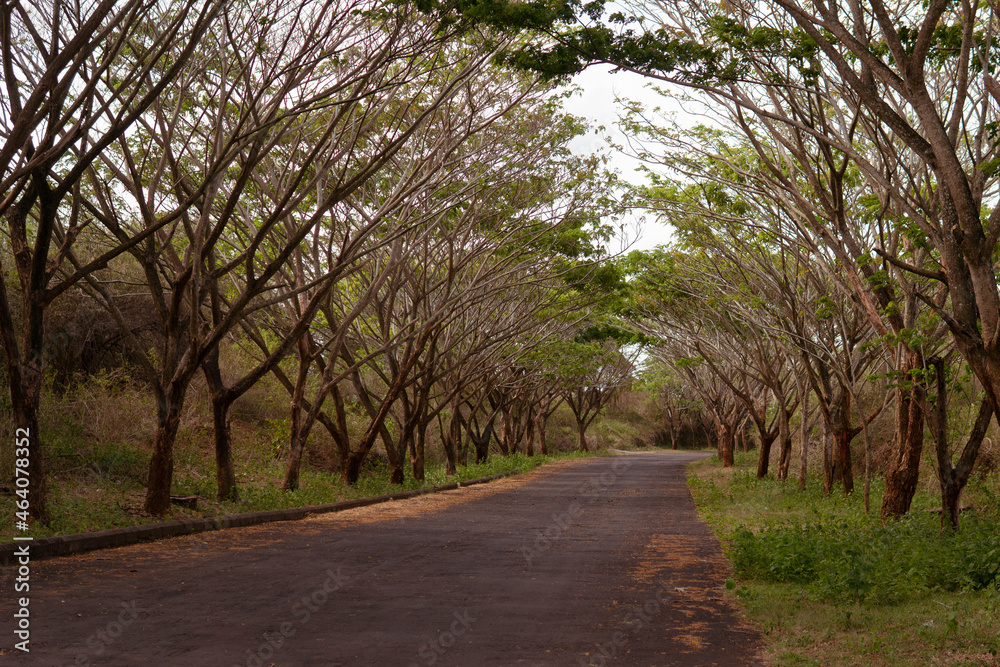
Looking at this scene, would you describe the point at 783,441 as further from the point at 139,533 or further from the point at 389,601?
the point at 389,601

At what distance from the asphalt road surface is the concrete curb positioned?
0.28m

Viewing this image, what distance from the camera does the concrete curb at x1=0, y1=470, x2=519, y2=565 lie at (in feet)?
28.9

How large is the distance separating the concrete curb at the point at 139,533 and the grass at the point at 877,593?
693 centimetres

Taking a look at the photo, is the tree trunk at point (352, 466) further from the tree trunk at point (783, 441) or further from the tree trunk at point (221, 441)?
the tree trunk at point (783, 441)

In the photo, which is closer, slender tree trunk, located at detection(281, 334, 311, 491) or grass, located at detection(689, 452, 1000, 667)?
grass, located at detection(689, 452, 1000, 667)

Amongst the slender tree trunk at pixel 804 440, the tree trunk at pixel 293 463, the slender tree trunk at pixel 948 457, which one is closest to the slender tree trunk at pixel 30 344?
the tree trunk at pixel 293 463

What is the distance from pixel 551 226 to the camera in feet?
67.9

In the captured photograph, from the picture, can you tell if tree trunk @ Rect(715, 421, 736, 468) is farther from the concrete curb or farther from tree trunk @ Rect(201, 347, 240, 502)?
tree trunk @ Rect(201, 347, 240, 502)

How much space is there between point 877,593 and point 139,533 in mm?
8295

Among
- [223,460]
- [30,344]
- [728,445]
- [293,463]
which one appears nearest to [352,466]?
[293,463]

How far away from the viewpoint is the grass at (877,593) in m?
5.66

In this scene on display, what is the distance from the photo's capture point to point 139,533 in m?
10.5

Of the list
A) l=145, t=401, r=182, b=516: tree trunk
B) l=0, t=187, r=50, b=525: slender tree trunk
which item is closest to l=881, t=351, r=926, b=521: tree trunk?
l=145, t=401, r=182, b=516: tree trunk

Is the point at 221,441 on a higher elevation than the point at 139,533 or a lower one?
higher
